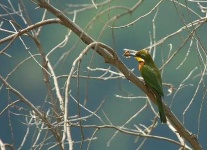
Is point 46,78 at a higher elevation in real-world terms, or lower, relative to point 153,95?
higher

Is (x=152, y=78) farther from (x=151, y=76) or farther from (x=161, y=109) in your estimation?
(x=161, y=109)

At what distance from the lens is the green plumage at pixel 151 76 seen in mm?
1969

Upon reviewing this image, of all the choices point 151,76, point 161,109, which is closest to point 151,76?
point 151,76

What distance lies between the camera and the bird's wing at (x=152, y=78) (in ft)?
6.57

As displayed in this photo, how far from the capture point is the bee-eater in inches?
77.5

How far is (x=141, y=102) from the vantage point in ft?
10.7

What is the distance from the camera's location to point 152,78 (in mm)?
2041

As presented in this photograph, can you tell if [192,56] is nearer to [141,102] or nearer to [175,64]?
[175,64]

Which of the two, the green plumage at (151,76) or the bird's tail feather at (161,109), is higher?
the green plumage at (151,76)

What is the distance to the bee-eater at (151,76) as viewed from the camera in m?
1.97

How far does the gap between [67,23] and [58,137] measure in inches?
15.6

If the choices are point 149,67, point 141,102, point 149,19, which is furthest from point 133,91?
point 149,67

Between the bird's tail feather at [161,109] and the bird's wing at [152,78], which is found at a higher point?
the bird's wing at [152,78]

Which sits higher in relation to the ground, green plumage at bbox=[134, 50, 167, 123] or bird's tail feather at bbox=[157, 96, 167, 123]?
green plumage at bbox=[134, 50, 167, 123]
